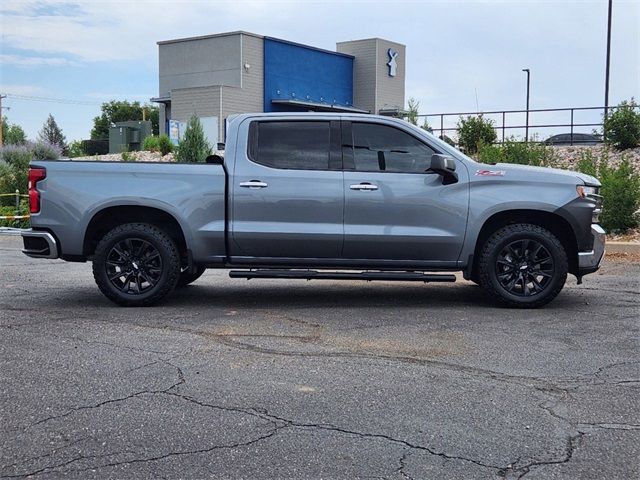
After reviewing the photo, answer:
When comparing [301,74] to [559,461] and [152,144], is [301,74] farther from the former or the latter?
[559,461]

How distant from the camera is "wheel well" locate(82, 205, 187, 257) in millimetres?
7727

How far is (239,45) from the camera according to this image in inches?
1540

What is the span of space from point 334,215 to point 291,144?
0.93 meters

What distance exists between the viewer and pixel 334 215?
7.50 meters

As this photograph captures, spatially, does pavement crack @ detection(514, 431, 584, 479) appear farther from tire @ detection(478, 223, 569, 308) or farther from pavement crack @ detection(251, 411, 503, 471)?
tire @ detection(478, 223, 569, 308)

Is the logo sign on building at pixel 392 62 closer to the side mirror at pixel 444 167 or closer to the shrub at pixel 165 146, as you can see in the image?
the shrub at pixel 165 146

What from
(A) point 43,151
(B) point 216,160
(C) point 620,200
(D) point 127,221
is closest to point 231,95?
(A) point 43,151

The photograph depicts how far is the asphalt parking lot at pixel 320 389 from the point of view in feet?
12.3

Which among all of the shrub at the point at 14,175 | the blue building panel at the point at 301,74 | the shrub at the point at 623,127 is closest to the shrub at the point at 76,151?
the blue building panel at the point at 301,74

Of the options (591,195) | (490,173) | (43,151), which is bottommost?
(591,195)

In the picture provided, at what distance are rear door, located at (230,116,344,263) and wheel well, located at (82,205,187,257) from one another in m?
0.73

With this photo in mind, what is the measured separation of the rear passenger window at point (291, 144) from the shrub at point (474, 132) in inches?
638

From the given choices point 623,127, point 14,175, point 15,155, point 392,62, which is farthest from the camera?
point 392,62

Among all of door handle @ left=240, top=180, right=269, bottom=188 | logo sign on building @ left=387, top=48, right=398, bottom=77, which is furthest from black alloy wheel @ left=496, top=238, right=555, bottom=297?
logo sign on building @ left=387, top=48, right=398, bottom=77
